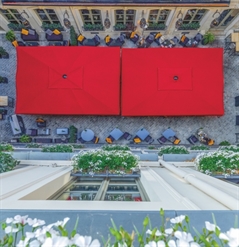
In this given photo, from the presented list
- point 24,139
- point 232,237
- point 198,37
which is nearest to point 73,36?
point 24,139

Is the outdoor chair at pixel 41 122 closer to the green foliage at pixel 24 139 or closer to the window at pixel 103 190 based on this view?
the green foliage at pixel 24 139

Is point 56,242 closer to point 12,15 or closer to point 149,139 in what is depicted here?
point 149,139

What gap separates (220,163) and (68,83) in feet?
24.4

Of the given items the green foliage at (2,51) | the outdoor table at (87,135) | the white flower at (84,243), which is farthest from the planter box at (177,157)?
the green foliage at (2,51)

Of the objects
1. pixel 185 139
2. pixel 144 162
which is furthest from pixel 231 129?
pixel 144 162

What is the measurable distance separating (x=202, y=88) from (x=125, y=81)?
3377 millimetres

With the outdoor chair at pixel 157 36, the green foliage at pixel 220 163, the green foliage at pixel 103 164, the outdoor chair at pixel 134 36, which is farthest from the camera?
the outdoor chair at pixel 157 36

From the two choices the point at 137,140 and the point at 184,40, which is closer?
the point at 137,140

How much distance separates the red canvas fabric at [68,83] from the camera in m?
10.2

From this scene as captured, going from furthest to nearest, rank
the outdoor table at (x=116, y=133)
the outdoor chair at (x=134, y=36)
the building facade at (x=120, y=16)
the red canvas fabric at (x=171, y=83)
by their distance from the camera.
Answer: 1. the outdoor chair at (x=134, y=36)
2. the outdoor table at (x=116, y=133)
3. the red canvas fabric at (x=171, y=83)
4. the building facade at (x=120, y=16)

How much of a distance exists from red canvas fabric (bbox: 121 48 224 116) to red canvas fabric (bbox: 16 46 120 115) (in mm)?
614

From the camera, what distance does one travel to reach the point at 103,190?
159 inches

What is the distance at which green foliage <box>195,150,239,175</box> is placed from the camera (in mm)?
4582

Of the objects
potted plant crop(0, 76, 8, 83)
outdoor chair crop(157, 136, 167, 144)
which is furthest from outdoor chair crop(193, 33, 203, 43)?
potted plant crop(0, 76, 8, 83)
